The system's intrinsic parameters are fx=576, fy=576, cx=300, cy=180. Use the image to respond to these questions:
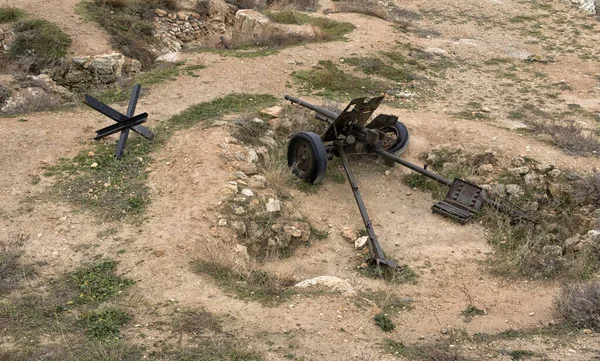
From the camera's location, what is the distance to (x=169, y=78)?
11.3 meters

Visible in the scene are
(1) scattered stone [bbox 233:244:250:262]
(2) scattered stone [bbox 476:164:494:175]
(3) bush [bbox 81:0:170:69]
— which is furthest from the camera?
(3) bush [bbox 81:0:170:69]

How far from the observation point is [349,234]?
7.58 meters

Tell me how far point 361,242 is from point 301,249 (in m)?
0.77

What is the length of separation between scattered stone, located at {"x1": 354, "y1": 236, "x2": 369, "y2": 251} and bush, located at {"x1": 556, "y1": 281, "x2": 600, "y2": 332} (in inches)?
94.0

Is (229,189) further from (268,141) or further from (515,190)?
(515,190)

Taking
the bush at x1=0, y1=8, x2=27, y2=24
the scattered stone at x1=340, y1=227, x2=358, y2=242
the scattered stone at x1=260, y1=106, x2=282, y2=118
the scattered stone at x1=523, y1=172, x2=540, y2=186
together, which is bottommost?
the bush at x1=0, y1=8, x2=27, y2=24

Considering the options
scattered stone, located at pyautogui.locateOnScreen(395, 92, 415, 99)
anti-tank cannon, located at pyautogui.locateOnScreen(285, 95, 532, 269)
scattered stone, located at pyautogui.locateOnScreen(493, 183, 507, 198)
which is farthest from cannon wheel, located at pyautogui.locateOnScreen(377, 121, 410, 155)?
scattered stone, located at pyautogui.locateOnScreen(395, 92, 415, 99)

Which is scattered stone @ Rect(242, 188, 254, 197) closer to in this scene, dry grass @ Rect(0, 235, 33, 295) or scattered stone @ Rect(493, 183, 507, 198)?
dry grass @ Rect(0, 235, 33, 295)

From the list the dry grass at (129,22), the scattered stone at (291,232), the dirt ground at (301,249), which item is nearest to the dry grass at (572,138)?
the dirt ground at (301,249)

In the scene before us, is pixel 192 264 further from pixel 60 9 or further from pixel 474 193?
pixel 60 9

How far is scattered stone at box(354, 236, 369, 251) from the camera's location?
7.30 m

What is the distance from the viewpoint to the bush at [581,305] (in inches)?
204

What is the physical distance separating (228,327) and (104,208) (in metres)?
2.91

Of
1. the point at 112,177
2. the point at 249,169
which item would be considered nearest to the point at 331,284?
the point at 249,169
